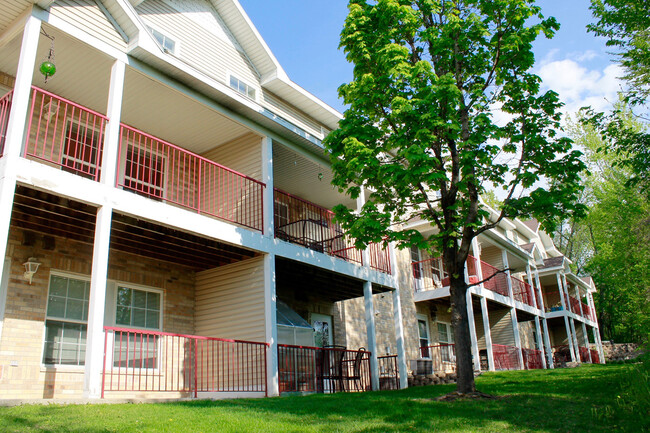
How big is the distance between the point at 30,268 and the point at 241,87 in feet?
24.8

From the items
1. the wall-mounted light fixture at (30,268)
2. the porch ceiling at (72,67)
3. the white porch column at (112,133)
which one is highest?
the porch ceiling at (72,67)

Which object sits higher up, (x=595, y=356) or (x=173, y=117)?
(x=173, y=117)

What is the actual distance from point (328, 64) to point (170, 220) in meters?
7.51

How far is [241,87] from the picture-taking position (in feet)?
48.0

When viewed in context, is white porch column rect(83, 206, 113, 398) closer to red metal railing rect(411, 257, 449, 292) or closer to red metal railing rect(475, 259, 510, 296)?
red metal railing rect(411, 257, 449, 292)

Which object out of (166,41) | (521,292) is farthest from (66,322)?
(521,292)

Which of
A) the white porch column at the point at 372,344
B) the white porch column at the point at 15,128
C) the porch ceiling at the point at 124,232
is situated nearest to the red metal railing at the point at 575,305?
the white porch column at the point at 372,344

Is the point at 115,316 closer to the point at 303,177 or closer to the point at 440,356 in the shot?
the point at 303,177

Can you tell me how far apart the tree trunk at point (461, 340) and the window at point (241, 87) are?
309 inches

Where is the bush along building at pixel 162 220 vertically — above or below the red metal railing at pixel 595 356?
above

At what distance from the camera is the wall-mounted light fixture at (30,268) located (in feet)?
30.1

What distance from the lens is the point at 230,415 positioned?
685cm

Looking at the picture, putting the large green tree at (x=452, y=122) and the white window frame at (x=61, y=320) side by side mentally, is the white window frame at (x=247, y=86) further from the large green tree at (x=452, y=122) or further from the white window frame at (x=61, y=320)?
the white window frame at (x=61, y=320)

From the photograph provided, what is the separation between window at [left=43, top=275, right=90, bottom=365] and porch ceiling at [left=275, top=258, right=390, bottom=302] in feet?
13.9
